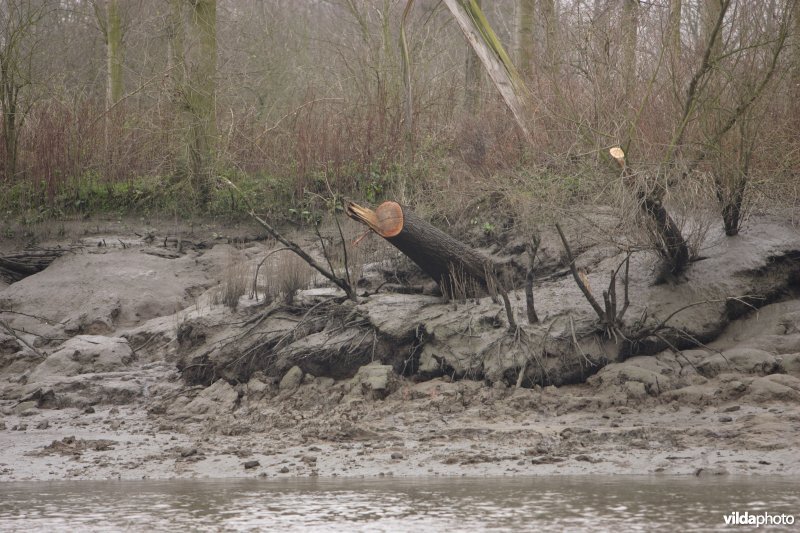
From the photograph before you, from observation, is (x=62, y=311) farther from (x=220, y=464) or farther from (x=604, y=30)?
(x=604, y=30)

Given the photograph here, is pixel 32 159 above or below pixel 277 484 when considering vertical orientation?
above

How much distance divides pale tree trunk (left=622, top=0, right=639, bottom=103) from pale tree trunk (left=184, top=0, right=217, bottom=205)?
669 centimetres

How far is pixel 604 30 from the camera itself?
1070cm

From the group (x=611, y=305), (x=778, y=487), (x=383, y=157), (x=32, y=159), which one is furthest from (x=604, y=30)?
(x=32, y=159)

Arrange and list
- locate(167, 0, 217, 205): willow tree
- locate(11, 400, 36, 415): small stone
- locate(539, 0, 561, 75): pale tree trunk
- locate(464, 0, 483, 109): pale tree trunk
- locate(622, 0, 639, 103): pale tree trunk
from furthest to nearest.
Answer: locate(464, 0, 483, 109): pale tree trunk → locate(167, 0, 217, 205): willow tree → locate(539, 0, 561, 75): pale tree trunk → locate(622, 0, 639, 103): pale tree trunk → locate(11, 400, 36, 415): small stone

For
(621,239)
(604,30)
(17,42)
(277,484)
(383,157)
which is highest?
(17,42)

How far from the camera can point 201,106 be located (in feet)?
48.5

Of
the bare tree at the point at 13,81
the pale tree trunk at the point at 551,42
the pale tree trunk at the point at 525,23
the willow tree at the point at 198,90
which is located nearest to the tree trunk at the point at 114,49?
the bare tree at the point at 13,81

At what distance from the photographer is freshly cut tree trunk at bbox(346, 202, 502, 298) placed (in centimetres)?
924

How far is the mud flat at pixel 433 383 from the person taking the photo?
746cm

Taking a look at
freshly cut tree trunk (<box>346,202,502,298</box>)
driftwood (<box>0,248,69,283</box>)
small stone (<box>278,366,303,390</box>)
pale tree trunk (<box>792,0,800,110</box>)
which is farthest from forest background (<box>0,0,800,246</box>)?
small stone (<box>278,366,303,390</box>)

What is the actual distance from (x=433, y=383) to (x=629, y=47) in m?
4.26

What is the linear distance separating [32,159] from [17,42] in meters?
1.81

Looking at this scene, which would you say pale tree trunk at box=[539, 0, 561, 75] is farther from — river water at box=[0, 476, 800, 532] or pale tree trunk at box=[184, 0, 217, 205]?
river water at box=[0, 476, 800, 532]
